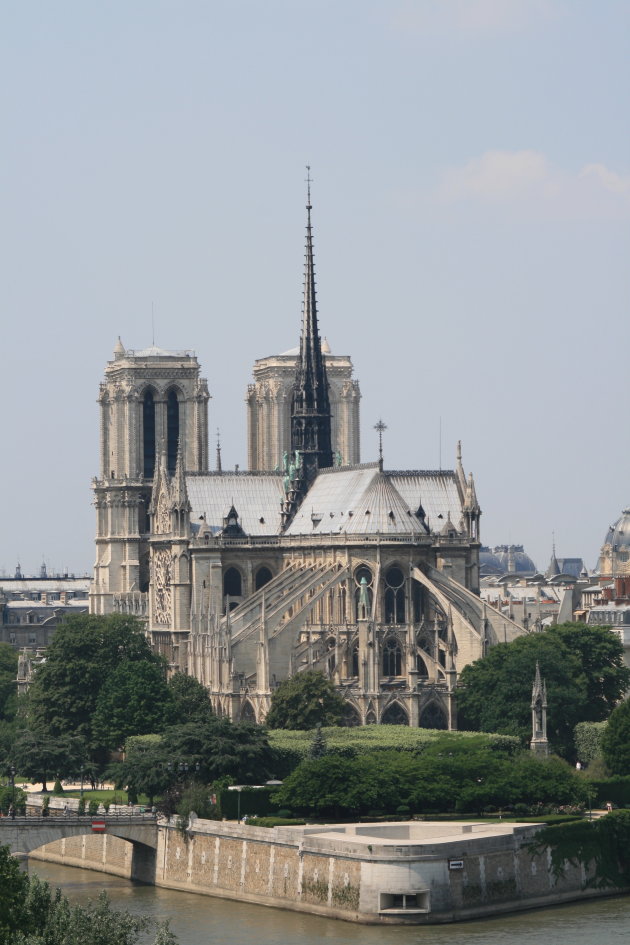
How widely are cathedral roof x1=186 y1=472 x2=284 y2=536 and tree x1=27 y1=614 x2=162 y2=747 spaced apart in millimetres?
17962

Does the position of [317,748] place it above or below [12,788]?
Answer: above

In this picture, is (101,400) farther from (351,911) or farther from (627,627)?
(351,911)

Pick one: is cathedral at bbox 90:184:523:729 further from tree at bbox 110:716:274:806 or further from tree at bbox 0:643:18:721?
tree at bbox 110:716:274:806

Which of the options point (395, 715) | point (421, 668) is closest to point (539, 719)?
point (395, 715)

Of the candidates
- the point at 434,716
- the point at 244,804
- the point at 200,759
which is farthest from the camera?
the point at 434,716

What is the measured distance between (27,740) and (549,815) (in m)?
33.8

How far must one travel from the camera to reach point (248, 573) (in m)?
173

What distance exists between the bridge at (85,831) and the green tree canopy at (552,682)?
27.4m

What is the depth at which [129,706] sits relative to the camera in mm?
147125

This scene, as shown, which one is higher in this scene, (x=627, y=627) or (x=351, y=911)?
(x=627, y=627)

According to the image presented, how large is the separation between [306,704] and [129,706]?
9805 millimetres

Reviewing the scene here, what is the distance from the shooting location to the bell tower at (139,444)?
19462 cm

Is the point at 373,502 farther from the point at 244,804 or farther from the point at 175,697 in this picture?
the point at 244,804

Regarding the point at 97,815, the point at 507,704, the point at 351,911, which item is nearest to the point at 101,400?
the point at 507,704
